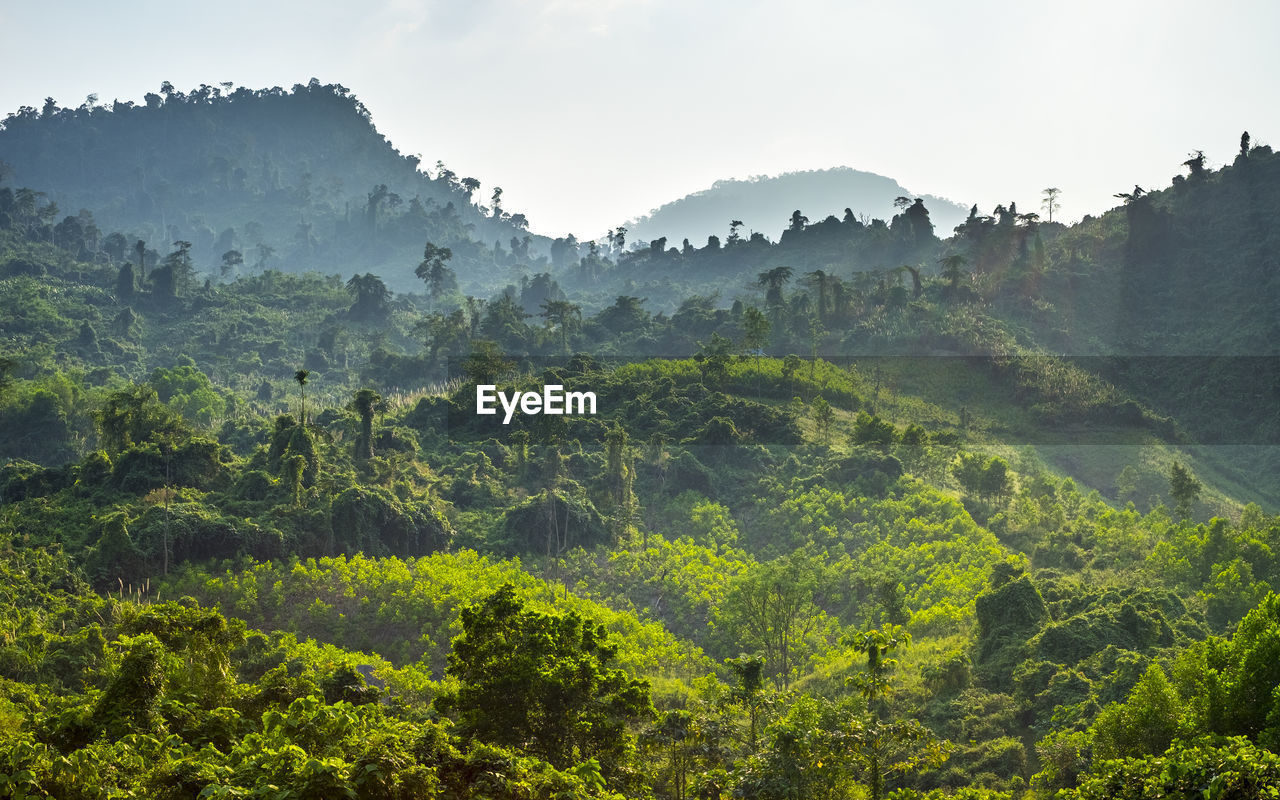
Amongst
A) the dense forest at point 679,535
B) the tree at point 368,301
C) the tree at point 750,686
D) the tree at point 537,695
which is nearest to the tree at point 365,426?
the dense forest at point 679,535

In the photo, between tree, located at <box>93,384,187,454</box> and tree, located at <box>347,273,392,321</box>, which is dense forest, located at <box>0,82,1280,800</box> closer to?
tree, located at <box>93,384,187,454</box>

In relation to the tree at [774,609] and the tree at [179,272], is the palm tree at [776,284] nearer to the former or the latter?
the tree at [774,609]

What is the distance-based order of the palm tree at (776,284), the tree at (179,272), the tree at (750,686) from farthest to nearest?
1. the tree at (179,272)
2. the palm tree at (776,284)
3. the tree at (750,686)

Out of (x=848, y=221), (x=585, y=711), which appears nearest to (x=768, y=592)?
(x=585, y=711)

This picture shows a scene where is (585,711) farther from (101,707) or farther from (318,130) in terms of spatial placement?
(318,130)

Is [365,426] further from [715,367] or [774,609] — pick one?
[715,367]

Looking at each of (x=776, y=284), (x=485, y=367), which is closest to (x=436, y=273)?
(x=776, y=284)
